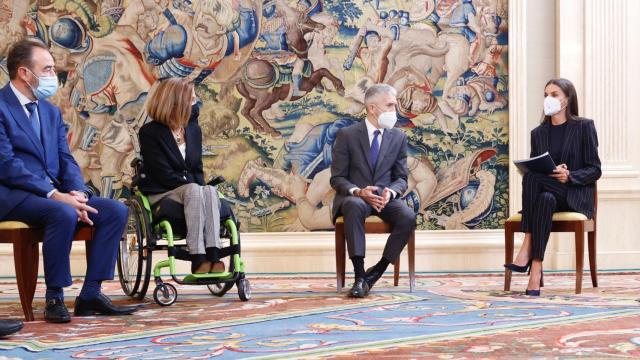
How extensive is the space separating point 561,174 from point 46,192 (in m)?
2.94

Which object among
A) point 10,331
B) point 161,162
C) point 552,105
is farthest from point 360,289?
point 10,331

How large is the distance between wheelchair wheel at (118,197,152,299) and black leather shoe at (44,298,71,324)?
30.4 inches

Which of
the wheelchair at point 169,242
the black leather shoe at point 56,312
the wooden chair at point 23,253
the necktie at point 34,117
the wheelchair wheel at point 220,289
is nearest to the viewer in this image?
the black leather shoe at point 56,312

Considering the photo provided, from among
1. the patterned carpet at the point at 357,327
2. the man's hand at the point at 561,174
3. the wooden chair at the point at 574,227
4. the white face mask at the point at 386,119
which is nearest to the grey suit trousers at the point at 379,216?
Result: the patterned carpet at the point at 357,327

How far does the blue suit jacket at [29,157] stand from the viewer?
483cm

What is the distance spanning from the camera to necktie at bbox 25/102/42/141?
16.4 feet

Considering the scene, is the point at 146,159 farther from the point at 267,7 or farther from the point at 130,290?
the point at 267,7

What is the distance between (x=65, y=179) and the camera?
16.8 feet

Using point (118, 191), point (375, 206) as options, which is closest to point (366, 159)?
point (375, 206)

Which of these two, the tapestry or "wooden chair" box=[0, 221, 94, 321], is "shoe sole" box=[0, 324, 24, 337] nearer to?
"wooden chair" box=[0, 221, 94, 321]

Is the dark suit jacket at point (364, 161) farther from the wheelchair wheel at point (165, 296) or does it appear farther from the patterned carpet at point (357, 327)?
the wheelchair wheel at point (165, 296)

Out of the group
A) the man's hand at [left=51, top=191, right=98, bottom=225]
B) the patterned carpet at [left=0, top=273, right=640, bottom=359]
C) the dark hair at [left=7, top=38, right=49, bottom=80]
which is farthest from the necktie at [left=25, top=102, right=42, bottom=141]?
the patterned carpet at [left=0, top=273, right=640, bottom=359]

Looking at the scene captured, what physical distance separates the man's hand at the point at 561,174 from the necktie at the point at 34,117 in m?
2.94

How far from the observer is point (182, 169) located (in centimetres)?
564
